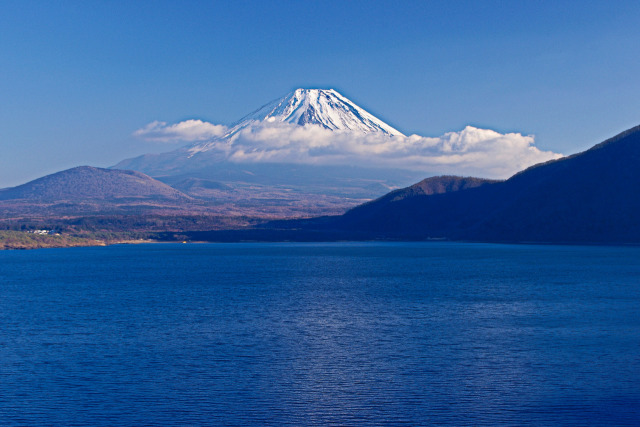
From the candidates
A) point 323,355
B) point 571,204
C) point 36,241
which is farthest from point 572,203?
point 36,241

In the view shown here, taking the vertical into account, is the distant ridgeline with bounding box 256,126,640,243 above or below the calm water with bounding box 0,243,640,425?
above

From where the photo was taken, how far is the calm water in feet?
83.5

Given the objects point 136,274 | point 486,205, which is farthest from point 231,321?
point 486,205

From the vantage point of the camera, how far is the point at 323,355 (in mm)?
34250

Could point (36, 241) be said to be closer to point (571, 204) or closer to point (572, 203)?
point (571, 204)

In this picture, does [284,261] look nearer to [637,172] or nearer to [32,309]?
[32,309]

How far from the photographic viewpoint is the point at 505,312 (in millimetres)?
49250

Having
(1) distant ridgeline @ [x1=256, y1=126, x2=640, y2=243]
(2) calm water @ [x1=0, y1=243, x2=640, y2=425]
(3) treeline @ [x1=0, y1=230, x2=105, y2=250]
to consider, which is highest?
(1) distant ridgeline @ [x1=256, y1=126, x2=640, y2=243]

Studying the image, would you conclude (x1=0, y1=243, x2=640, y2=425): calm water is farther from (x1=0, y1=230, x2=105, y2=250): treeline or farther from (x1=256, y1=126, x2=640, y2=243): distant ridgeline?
(x1=0, y1=230, x2=105, y2=250): treeline

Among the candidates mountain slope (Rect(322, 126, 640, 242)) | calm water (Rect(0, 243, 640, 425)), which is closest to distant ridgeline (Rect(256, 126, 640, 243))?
mountain slope (Rect(322, 126, 640, 242))

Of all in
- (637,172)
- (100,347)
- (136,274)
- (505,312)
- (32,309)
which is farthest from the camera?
(637,172)

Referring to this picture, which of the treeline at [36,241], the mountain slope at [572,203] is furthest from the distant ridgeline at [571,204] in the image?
the treeline at [36,241]

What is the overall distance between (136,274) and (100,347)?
53141 millimetres

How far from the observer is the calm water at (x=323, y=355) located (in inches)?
1001
